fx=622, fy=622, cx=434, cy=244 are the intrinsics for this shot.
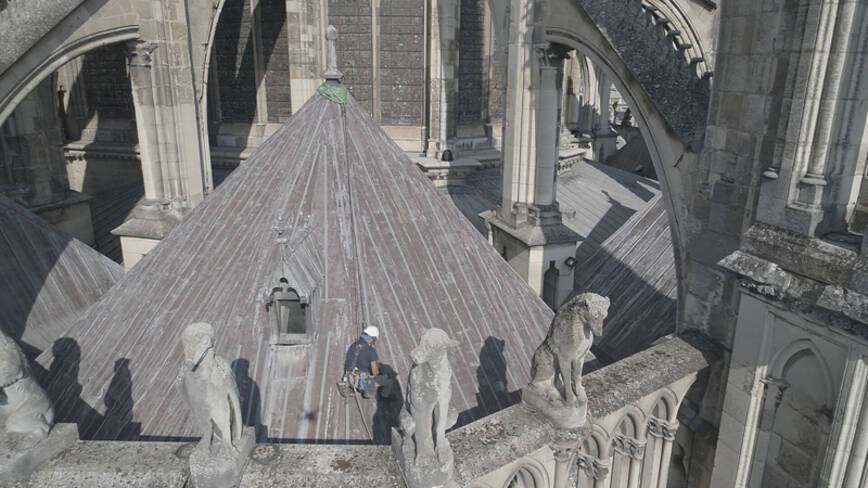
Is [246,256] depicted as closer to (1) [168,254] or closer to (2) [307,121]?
(1) [168,254]

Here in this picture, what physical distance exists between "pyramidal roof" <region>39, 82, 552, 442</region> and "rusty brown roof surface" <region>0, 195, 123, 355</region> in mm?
2297

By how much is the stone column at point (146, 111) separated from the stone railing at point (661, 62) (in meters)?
7.79

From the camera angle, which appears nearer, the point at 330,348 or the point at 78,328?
the point at 330,348

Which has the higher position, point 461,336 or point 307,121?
point 307,121

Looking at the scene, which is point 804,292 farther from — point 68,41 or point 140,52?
point 140,52

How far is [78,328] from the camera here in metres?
6.98

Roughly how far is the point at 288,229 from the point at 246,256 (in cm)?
65

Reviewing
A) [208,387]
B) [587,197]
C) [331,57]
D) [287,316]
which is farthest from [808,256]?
[587,197]

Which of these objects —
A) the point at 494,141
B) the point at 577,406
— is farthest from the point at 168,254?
the point at 494,141

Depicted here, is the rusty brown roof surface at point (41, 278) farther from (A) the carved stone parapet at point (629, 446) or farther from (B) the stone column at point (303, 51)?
(A) the carved stone parapet at point (629, 446)

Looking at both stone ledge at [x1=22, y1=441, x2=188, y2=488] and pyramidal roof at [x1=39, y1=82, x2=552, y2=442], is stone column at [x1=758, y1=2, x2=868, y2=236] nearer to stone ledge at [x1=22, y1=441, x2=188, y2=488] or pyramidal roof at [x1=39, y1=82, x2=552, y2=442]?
pyramidal roof at [x1=39, y1=82, x2=552, y2=442]

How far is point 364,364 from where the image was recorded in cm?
558

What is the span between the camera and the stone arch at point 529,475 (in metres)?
4.18

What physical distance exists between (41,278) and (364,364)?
6604 mm
